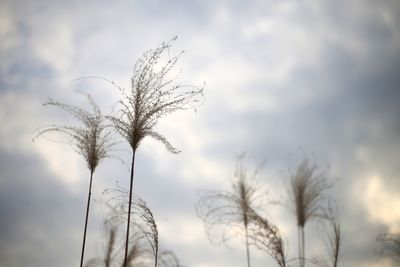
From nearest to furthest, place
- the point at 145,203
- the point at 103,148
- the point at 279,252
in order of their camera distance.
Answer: the point at 145,203 → the point at 279,252 → the point at 103,148

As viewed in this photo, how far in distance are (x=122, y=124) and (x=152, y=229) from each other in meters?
1.82

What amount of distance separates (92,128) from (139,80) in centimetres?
242

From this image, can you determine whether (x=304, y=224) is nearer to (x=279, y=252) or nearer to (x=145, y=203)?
(x=279, y=252)

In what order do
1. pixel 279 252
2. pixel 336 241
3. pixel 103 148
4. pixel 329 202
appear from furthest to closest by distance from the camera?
pixel 329 202 < pixel 336 241 < pixel 103 148 < pixel 279 252

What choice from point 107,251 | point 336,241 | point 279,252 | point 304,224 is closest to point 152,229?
point 279,252

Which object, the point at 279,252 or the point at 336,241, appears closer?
the point at 279,252

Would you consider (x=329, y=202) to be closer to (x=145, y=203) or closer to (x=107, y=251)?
(x=145, y=203)

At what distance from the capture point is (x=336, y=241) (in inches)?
395

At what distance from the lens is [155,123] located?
6859 millimetres

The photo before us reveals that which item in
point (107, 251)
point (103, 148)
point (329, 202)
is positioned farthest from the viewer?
point (107, 251)

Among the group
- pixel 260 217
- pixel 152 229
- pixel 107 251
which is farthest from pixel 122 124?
pixel 107 251

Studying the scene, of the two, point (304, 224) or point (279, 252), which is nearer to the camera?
point (279, 252)

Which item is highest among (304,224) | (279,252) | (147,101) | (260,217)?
(147,101)

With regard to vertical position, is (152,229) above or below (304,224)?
below
